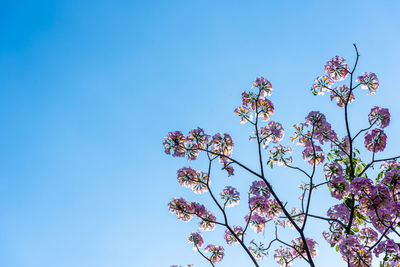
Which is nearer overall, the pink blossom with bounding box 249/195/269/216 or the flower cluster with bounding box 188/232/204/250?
the pink blossom with bounding box 249/195/269/216

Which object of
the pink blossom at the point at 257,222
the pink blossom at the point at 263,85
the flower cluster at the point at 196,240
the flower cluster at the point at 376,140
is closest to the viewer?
the flower cluster at the point at 376,140

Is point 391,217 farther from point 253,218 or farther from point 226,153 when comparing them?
point 226,153

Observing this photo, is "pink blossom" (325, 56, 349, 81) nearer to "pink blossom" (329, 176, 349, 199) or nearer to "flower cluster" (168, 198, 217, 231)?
"pink blossom" (329, 176, 349, 199)

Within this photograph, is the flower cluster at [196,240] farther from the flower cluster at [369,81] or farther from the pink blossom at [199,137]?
the flower cluster at [369,81]

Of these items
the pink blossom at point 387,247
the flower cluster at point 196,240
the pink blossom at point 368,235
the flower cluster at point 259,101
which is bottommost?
the pink blossom at point 387,247

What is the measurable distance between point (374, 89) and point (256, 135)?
2.29m

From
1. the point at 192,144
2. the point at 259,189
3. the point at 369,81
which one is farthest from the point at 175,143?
the point at 369,81

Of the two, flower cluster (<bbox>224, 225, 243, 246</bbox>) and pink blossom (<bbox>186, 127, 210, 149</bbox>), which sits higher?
pink blossom (<bbox>186, 127, 210, 149</bbox>)

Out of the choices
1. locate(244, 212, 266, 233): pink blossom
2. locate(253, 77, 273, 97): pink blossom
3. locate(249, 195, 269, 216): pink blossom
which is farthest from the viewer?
locate(244, 212, 266, 233): pink blossom

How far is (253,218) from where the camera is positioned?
546 cm

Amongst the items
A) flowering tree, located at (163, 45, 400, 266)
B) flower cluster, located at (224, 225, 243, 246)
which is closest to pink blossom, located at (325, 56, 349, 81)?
flowering tree, located at (163, 45, 400, 266)

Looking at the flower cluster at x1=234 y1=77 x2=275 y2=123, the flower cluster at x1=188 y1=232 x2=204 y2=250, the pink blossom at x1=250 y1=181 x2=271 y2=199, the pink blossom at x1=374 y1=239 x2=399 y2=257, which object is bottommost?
the pink blossom at x1=374 y1=239 x2=399 y2=257

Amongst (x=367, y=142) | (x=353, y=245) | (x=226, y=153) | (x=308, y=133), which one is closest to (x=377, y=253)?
(x=353, y=245)

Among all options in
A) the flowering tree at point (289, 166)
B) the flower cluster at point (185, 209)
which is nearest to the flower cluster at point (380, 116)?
the flowering tree at point (289, 166)
